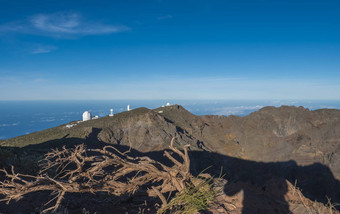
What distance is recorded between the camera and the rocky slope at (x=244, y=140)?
21.4m

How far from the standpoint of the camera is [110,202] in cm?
386

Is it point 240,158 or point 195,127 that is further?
point 195,127

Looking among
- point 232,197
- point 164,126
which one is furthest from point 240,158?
point 232,197

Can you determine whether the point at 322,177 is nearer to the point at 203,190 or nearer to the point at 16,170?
the point at 203,190

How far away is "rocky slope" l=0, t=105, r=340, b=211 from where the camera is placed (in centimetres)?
2138

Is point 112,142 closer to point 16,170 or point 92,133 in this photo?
point 92,133

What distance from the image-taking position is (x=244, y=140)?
2845 centimetres

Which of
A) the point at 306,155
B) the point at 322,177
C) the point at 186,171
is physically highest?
the point at 186,171

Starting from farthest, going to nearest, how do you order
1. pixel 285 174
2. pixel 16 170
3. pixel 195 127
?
pixel 195 127
pixel 285 174
pixel 16 170

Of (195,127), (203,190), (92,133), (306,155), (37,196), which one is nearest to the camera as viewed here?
(203,190)

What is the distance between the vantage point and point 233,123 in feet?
102

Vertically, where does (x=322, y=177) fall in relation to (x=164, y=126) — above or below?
below

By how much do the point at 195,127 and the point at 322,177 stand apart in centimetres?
1677

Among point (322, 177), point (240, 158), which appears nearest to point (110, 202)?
point (240, 158)
